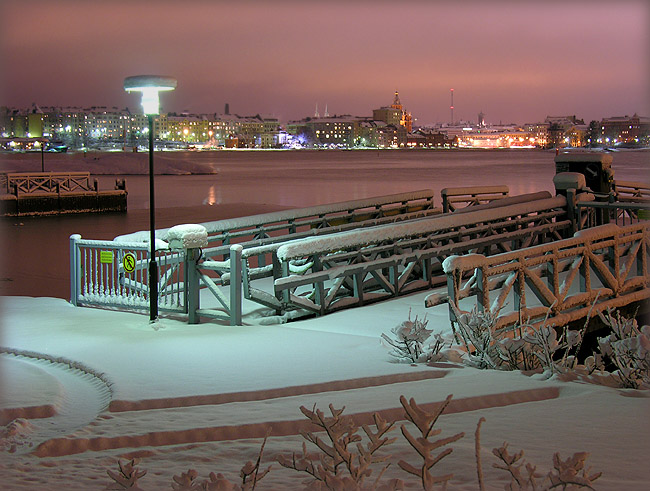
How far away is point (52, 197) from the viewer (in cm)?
3016

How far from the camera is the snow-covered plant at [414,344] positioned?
705cm

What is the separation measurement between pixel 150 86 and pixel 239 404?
4705 millimetres

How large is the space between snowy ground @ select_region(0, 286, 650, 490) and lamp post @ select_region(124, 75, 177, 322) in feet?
1.72

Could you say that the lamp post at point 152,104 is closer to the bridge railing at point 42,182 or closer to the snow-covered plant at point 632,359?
the snow-covered plant at point 632,359

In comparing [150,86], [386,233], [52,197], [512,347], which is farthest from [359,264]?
[52,197]

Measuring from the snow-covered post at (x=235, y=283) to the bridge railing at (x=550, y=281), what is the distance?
2.11m

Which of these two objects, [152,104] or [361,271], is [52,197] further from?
[361,271]

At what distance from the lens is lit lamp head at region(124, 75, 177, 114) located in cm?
933

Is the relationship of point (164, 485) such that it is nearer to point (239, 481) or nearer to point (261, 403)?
point (239, 481)

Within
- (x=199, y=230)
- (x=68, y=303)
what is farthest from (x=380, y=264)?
(x=68, y=303)

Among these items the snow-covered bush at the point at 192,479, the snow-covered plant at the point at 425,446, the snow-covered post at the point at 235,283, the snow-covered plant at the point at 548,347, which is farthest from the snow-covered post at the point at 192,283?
the snow-covered plant at the point at 425,446

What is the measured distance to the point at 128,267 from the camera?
9594 mm

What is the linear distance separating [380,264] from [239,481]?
20.4 feet

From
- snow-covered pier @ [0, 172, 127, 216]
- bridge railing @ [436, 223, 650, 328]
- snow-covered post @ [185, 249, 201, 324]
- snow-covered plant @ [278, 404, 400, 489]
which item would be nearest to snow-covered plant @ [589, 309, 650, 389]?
bridge railing @ [436, 223, 650, 328]
